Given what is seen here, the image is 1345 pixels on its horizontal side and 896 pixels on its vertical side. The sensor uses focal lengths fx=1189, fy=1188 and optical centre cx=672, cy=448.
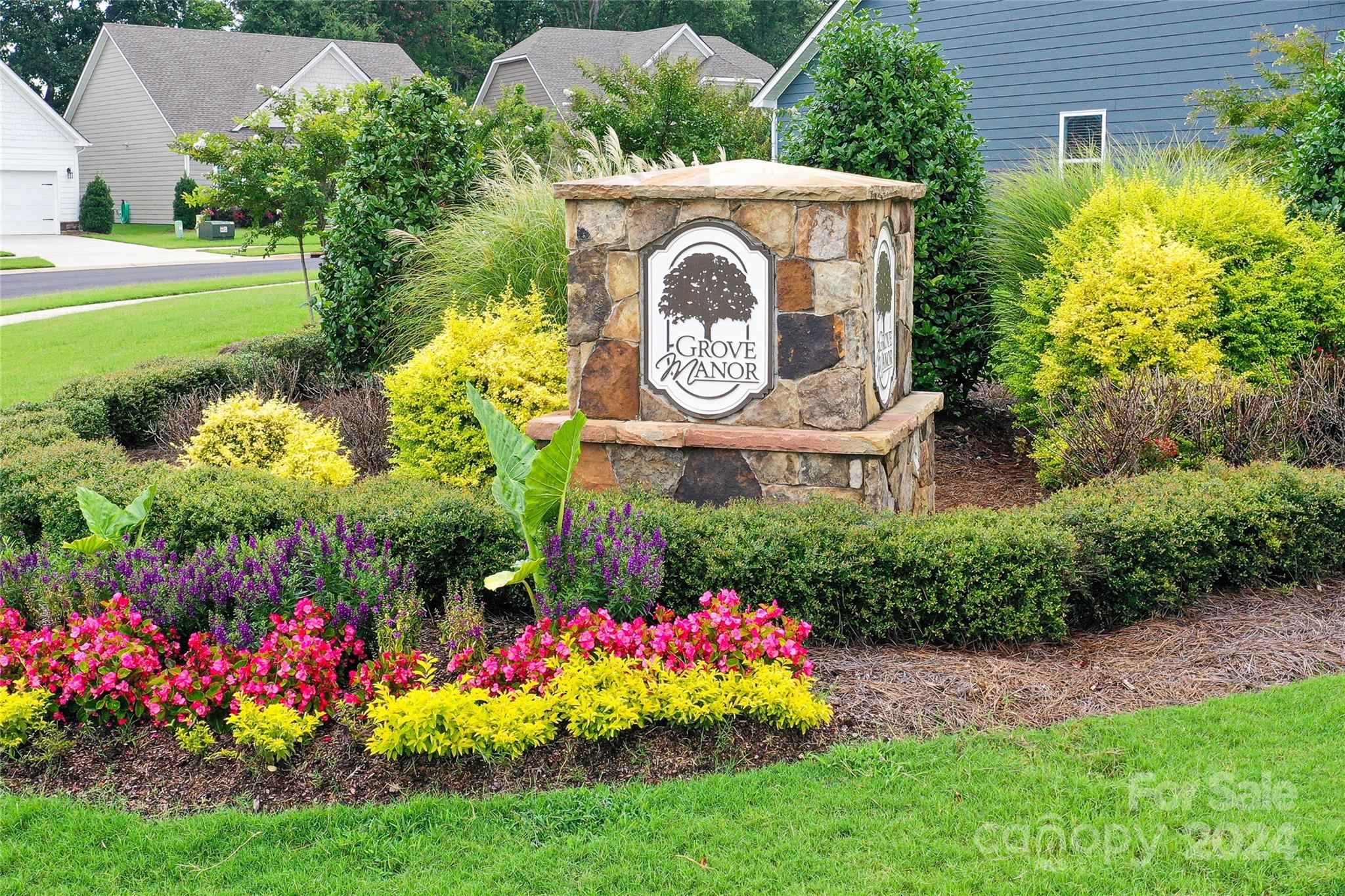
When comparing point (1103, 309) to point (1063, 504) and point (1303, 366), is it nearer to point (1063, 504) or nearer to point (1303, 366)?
point (1303, 366)

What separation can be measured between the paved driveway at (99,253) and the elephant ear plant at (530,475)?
25116 mm

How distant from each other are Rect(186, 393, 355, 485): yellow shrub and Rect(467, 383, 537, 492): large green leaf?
8.53 feet

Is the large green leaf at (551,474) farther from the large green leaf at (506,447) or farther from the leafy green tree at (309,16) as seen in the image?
the leafy green tree at (309,16)

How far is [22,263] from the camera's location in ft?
85.1

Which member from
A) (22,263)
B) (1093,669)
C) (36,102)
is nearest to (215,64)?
(36,102)

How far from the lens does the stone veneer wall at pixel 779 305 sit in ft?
18.2

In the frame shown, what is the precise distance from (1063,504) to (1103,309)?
2339mm

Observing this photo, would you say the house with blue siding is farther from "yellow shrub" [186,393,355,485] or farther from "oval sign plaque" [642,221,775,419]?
"oval sign plaque" [642,221,775,419]

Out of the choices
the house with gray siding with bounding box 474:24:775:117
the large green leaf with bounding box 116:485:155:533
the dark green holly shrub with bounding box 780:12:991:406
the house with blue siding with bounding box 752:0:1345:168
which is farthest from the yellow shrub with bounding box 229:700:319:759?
the house with gray siding with bounding box 474:24:775:117

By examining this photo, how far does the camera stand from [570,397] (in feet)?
20.0

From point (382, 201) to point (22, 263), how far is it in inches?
828

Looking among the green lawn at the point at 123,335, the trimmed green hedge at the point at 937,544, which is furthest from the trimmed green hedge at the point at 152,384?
the trimmed green hedge at the point at 937,544

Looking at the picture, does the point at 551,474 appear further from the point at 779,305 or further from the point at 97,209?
the point at 97,209

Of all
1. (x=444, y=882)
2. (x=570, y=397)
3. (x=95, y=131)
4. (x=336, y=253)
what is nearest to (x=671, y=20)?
(x=95, y=131)
